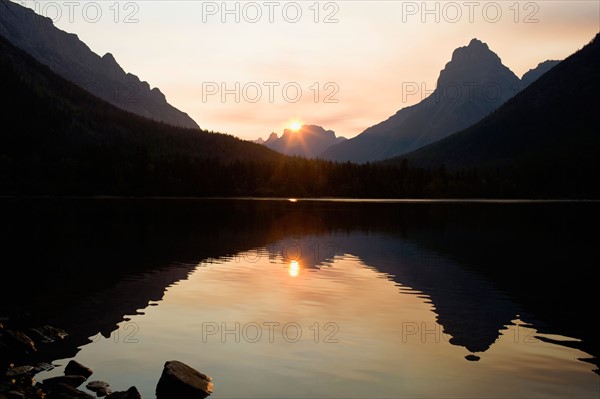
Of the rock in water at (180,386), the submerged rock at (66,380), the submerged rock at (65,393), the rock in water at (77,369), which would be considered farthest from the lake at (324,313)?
the submerged rock at (65,393)

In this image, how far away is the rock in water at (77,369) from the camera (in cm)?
2519

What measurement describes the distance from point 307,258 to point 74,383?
45.9 m

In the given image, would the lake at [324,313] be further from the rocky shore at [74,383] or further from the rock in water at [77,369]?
the rocky shore at [74,383]

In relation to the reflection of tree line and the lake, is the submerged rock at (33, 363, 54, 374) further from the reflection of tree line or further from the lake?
the reflection of tree line

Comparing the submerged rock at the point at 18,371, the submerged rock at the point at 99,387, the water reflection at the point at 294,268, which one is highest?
the water reflection at the point at 294,268

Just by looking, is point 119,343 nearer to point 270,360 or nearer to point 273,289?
point 270,360

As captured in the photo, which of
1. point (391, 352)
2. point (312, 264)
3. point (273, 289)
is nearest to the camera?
point (391, 352)

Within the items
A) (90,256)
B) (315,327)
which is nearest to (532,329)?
(315,327)

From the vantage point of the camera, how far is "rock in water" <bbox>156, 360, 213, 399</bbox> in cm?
2256

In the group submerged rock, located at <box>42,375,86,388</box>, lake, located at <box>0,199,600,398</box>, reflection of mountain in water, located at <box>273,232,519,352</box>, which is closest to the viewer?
submerged rock, located at <box>42,375,86,388</box>

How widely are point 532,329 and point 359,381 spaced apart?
51.4 ft

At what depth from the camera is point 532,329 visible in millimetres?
34406

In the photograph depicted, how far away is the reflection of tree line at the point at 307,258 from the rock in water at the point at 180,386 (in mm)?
9345

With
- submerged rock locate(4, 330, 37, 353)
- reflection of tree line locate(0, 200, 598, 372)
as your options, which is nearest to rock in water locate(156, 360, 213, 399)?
reflection of tree line locate(0, 200, 598, 372)
